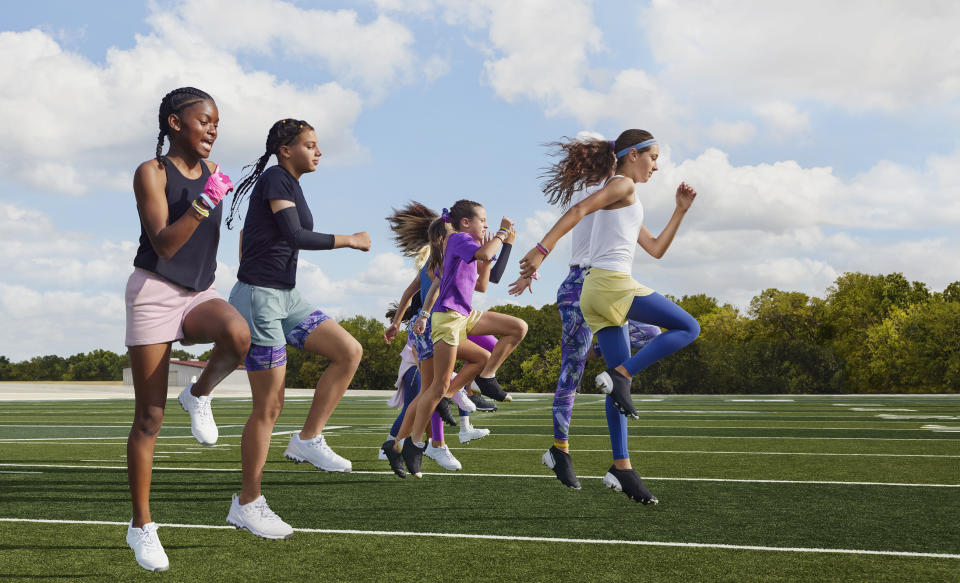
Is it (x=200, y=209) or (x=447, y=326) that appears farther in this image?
(x=447, y=326)

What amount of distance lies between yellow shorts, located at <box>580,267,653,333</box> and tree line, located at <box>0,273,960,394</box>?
21131mm

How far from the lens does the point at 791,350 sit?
130 ft

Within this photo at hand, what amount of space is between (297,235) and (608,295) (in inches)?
75.5

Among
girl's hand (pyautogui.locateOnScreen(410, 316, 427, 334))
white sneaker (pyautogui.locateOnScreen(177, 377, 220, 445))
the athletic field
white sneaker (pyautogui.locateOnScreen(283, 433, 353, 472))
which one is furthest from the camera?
girl's hand (pyautogui.locateOnScreen(410, 316, 427, 334))

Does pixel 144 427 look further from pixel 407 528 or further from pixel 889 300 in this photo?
pixel 889 300

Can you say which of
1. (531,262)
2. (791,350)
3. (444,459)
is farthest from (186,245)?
(791,350)

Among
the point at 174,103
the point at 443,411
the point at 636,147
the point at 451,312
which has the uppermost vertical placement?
the point at 636,147

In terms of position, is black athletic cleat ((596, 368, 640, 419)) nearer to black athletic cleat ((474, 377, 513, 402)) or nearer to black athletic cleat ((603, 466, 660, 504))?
black athletic cleat ((603, 466, 660, 504))

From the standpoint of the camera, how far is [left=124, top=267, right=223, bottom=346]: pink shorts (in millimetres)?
3797

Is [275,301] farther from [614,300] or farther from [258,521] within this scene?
[614,300]

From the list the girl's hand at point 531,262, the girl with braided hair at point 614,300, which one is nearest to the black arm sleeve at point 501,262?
the girl with braided hair at point 614,300

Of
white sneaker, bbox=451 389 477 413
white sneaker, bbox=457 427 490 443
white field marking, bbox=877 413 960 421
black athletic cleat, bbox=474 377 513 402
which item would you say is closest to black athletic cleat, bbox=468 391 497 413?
white sneaker, bbox=451 389 477 413

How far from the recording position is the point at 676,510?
16.9 feet

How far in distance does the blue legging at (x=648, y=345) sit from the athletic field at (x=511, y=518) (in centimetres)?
47
